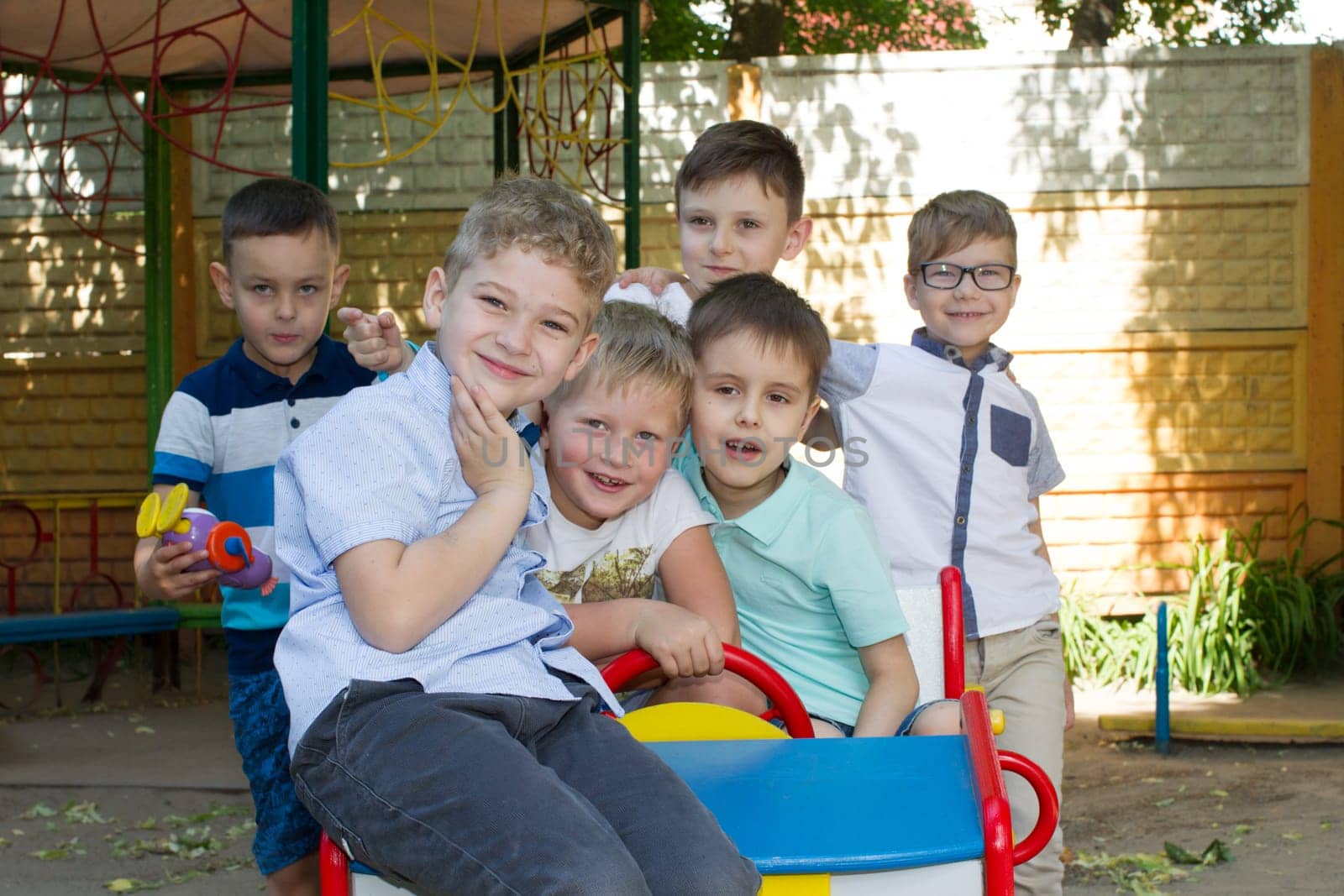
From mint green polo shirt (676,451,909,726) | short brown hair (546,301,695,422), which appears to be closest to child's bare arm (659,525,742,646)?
mint green polo shirt (676,451,909,726)

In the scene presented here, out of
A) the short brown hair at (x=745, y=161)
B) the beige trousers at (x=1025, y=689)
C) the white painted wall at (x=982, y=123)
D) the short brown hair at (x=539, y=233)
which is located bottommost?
the beige trousers at (x=1025, y=689)

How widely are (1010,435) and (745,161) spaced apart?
2.77ft

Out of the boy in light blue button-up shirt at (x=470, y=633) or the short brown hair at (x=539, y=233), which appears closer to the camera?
the boy in light blue button-up shirt at (x=470, y=633)

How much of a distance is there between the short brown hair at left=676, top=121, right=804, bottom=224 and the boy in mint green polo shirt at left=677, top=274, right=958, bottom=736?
0.57m

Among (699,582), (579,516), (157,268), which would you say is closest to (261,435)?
(579,516)

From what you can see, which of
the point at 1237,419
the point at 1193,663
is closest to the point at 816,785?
the point at 1193,663

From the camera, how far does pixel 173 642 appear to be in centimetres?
650

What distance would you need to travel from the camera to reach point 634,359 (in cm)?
236

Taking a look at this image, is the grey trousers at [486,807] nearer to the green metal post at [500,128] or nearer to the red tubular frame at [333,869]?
the red tubular frame at [333,869]

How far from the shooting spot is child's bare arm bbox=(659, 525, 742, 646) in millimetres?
2387

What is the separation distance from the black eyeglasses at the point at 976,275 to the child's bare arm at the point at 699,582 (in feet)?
3.16

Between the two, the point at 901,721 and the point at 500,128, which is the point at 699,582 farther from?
the point at 500,128

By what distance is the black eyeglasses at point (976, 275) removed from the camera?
119 inches

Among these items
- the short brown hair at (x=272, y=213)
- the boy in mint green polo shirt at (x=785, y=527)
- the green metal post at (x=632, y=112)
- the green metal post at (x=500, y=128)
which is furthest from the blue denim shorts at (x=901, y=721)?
the green metal post at (x=500, y=128)
